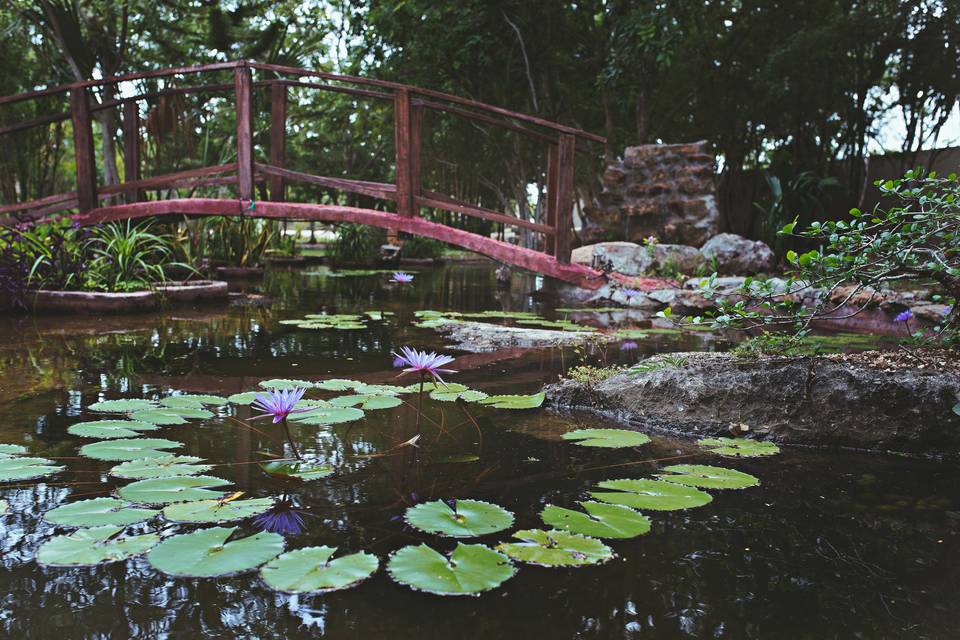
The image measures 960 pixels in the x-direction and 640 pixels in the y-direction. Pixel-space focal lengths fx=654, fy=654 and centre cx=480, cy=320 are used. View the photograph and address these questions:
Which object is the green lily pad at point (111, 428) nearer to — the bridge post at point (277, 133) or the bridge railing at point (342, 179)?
the bridge railing at point (342, 179)

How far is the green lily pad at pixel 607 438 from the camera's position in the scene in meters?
1.78

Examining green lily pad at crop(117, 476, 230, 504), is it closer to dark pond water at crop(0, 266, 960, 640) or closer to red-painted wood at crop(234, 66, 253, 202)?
dark pond water at crop(0, 266, 960, 640)

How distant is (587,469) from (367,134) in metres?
13.6

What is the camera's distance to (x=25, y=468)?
1.50 meters

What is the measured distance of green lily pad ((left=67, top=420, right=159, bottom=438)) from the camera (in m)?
1.71

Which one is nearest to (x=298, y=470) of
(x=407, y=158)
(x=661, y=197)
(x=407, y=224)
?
(x=407, y=224)

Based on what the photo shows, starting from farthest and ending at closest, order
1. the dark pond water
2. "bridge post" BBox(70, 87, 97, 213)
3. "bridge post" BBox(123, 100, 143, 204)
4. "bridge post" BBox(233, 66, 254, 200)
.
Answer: "bridge post" BBox(123, 100, 143, 204) → "bridge post" BBox(70, 87, 97, 213) → "bridge post" BBox(233, 66, 254, 200) → the dark pond water

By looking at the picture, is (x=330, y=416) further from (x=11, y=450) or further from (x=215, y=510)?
(x=11, y=450)

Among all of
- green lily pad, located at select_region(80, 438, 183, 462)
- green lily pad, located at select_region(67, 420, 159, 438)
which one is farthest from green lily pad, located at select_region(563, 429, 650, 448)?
green lily pad, located at select_region(67, 420, 159, 438)

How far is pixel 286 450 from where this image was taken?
1.78 m

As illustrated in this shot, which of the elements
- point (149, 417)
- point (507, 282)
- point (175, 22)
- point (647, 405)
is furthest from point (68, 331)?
point (175, 22)

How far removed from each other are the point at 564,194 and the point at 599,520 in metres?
4.17

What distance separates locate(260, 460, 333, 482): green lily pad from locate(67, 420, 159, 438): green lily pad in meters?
0.41

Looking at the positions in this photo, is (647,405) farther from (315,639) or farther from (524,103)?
(524,103)
